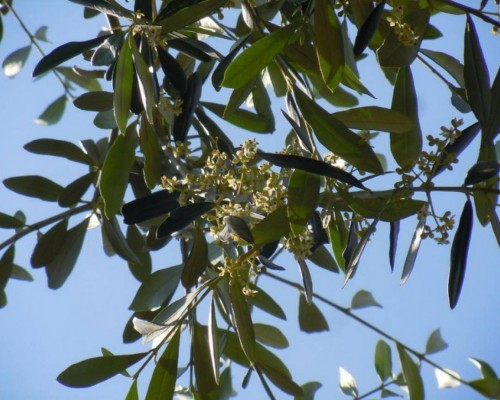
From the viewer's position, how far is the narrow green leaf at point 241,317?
103 cm

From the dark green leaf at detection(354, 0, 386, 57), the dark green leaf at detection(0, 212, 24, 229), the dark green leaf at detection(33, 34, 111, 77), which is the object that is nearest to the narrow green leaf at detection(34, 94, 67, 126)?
the dark green leaf at detection(0, 212, 24, 229)

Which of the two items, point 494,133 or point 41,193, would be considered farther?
point 41,193

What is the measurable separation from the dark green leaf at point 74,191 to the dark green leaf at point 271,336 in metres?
0.56

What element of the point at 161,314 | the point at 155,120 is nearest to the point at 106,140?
the point at 155,120

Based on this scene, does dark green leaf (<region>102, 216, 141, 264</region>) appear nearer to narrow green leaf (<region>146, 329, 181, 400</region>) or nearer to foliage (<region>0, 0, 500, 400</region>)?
foliage (<region>0, 0, 500, 400</region>)

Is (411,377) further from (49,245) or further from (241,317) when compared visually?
(49,245)

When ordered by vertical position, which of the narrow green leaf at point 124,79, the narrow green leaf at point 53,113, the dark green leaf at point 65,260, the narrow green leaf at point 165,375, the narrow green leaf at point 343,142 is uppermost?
the narrow green leaf at point 53,113

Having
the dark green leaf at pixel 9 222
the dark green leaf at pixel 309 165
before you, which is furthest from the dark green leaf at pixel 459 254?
the dark green leaf at pixel 9 222

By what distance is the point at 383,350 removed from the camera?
1812 millimetres

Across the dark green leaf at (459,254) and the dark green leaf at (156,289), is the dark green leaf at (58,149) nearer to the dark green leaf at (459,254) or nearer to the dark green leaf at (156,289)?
the dark green leaf at (156,289)

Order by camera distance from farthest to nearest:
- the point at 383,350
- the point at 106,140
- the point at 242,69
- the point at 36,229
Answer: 1. the point at 383,350
2. the point at 106,140
3. the point at 36,229
4. the point at 242,69

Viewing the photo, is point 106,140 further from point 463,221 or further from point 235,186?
point 463,221

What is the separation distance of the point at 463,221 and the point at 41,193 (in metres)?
1.02

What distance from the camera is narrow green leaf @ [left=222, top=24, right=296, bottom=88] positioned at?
94 centimetres
